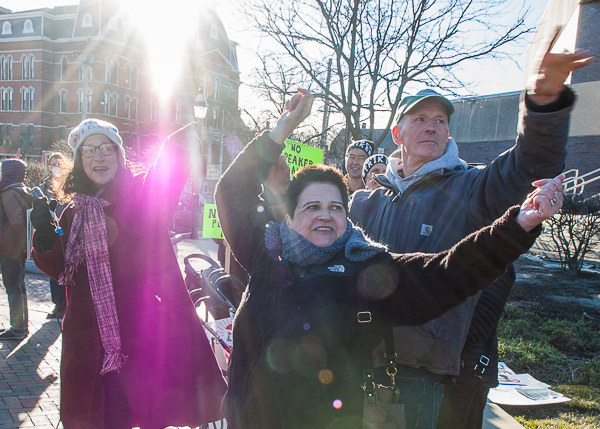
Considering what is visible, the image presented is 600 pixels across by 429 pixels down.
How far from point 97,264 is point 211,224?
282 cm

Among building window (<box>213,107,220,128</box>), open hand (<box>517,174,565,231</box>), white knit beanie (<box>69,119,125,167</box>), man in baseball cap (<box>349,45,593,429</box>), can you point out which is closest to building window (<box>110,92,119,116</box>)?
building window (<box>213,107,220,128</box>)

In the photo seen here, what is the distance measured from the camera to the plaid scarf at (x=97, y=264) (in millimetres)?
2561

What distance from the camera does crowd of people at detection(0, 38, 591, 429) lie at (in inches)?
66.5

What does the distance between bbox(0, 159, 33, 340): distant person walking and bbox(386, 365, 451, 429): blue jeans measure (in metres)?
4.83

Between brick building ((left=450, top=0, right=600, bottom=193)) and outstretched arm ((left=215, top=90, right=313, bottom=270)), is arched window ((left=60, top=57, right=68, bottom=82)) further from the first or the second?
outstretched arm ((left=215, top=90, right=313, bottom=270))

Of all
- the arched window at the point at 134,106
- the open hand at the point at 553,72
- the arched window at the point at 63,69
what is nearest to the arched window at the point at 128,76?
the arched window at the point at 134,106

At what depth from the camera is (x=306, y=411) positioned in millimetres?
1700

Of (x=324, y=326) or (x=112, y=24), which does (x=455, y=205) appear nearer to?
(x=324, y=326)

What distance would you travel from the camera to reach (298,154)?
5.27m

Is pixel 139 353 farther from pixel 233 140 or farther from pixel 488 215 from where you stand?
pixel 233 140

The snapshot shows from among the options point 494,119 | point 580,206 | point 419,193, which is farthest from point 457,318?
point 494,119

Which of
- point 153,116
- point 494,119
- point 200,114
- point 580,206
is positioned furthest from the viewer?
point 153,116

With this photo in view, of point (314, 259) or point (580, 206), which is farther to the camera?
point (580, 206)

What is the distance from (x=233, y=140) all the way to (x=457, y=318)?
2891cm
